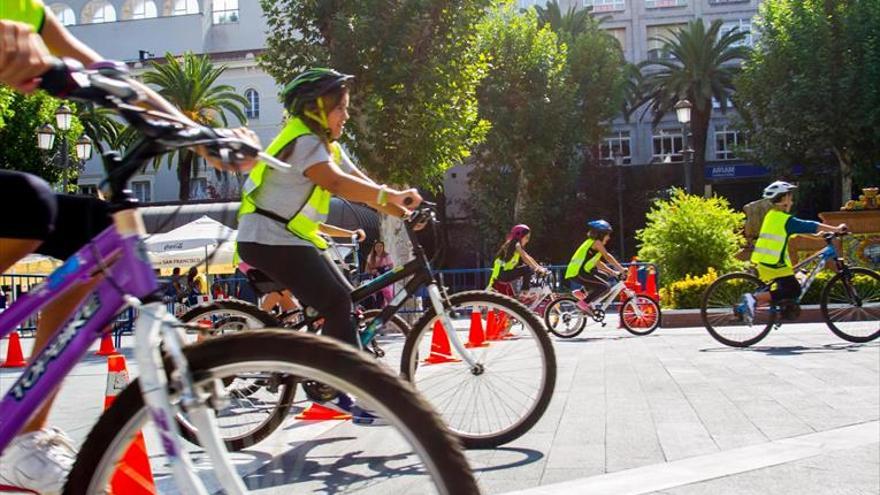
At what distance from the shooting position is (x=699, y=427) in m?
5.14

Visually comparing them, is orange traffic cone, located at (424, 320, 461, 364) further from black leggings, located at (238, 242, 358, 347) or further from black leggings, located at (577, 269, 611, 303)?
black leggings, located at (577, 269, 611, 303)

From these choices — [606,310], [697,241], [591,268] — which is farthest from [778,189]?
[697,241]

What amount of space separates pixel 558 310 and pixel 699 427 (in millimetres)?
9549

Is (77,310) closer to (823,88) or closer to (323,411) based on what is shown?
(323,411)

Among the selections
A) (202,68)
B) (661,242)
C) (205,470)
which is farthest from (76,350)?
(202,68)

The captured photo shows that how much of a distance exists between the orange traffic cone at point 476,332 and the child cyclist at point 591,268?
9.48m

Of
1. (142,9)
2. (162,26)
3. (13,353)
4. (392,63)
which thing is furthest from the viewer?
(142,9)

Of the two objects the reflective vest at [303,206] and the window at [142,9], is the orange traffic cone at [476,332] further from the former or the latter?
the window at [142,9]

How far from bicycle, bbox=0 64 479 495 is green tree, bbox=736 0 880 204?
35207mm

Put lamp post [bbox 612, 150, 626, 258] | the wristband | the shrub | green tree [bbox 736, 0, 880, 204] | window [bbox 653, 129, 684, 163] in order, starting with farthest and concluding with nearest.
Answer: window [bbox 653, 129, 684, 163] < lamp post [bbox 612, 150, 626, 258] < green tree [bbox 736, 0, 880, 204] < the shrub < the wristband

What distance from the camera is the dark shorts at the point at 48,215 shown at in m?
2.14

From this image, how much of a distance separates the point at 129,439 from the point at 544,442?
3.27 m

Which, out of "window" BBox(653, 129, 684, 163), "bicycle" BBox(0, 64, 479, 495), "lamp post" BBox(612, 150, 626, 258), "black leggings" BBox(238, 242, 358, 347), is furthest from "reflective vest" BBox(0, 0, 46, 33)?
"window" BBox(653, 129, 684, 163)

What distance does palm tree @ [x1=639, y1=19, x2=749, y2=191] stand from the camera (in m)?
41.2
